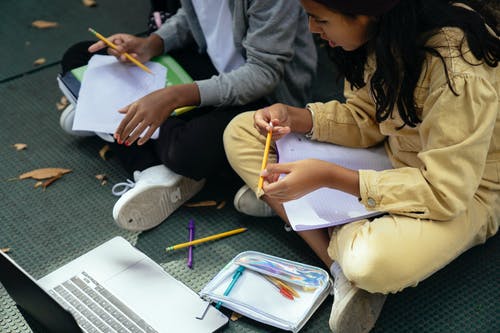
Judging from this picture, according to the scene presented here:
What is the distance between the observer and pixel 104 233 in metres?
1.38

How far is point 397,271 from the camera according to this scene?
3.50ft

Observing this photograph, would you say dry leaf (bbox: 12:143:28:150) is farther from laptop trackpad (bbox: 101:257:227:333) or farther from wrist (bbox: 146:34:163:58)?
laptop trackpad (bbox: 101:257:227:333)

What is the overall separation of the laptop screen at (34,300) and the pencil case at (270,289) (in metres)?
0.32

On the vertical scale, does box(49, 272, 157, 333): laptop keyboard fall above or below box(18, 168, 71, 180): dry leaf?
above

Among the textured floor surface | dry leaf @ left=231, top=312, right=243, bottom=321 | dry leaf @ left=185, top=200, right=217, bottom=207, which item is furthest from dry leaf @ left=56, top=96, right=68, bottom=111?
dry leaf @ left=231, top=312, right=243, bottom=321

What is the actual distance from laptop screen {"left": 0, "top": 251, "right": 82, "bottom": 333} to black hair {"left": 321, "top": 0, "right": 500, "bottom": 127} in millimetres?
622

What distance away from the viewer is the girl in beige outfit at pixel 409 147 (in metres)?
0.99

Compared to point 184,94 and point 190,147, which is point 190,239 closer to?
point 190,147

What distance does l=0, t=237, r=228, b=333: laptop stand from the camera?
1.14 meters

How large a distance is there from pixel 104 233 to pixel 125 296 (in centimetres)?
23

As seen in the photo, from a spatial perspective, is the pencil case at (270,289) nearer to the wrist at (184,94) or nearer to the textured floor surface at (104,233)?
the textured floor surface at (104,233)

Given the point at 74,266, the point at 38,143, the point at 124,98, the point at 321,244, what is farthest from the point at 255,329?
the point at 38,143

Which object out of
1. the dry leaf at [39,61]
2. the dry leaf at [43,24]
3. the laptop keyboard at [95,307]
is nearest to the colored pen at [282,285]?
the laptop keyboard at [95,307]

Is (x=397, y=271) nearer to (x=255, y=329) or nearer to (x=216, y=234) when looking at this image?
(x=255, y=329)
